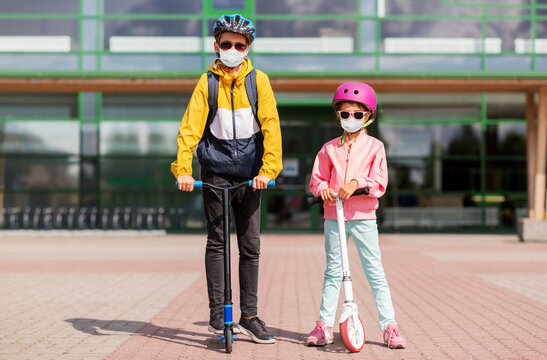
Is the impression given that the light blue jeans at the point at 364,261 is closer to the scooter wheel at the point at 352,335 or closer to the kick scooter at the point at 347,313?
the kick scooter at the point at 347,313

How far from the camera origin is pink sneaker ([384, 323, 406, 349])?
15.7 feet

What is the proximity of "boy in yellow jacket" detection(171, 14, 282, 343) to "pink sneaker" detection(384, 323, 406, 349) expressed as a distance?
78 centimetres

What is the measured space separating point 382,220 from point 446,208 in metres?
1.74

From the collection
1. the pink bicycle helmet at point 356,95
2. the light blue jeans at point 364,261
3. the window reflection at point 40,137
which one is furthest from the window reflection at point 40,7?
the light blue jeans at point 364,261

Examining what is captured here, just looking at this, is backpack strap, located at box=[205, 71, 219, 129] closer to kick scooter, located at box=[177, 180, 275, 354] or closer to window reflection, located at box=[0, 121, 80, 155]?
kick scooter, located at box=[177, 180, 275, 354]

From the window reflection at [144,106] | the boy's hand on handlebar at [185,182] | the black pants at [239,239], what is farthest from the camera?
the window reflection at [144,106]

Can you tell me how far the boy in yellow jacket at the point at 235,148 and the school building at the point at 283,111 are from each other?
13.8 m

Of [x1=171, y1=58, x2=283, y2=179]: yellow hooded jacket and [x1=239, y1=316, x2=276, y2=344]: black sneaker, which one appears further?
[x1=239, y1=316, x2=276, y2=344]: black sneaker

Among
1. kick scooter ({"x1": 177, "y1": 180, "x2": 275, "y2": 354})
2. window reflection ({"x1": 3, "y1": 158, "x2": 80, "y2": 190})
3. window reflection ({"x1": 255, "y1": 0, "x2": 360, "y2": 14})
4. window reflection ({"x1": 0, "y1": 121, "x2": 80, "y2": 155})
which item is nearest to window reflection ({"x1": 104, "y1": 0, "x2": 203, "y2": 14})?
window reflection ({"x1": 255, "y1": 0, "x2": 360, "y2": 14})

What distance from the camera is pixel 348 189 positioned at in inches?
182

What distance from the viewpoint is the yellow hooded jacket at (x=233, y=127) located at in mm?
4742

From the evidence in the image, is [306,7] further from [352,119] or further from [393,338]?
[393,338]

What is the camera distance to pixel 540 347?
16.1ft

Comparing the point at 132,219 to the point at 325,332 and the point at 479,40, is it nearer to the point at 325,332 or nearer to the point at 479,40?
the point at 479,40
